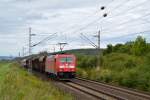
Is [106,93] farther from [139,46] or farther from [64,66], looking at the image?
[139,46]

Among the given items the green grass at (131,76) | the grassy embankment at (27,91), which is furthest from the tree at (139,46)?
the grassy embankment at (27,91)

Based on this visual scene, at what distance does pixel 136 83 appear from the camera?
36.3m

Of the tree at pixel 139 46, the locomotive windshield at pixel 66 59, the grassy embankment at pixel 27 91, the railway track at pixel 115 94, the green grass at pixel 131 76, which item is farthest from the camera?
the tree at pixel 139 46

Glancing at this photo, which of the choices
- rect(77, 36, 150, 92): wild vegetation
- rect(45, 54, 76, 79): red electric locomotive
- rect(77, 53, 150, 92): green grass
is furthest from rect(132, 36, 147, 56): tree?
rect(45, 54, 76, 79): red electric locomotive

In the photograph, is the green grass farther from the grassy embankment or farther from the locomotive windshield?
the grassy embankment

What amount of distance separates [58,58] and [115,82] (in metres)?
6.87

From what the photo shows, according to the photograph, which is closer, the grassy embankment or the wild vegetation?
the grassy embankment

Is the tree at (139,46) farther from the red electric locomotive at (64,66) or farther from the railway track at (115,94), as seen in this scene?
the railway track at (115,94)

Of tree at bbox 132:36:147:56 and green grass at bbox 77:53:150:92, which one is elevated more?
tree at bbox 132:36:147:56

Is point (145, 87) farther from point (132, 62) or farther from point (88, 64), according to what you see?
point (88, 64)

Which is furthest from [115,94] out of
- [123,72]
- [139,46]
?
[139,46]

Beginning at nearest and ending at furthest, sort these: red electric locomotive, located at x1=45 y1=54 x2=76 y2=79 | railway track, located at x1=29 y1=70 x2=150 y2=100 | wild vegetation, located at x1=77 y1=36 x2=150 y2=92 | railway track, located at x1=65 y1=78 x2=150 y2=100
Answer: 1. railway track, located at x1=65 y1=78 x2=150 y2=100
2. railway track, located at x1=29 y1=70 x2=150 y2=100
3. wild vegetation, located at x1=77 y1=36 x2=150 y2=92
4. red electric locomotive, located at x1=45 y1=54 x2=76 y2=79

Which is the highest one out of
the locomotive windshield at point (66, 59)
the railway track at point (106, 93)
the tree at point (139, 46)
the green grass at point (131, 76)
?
the tree at point (139, 46)

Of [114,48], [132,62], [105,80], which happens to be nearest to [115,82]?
[105,80]
